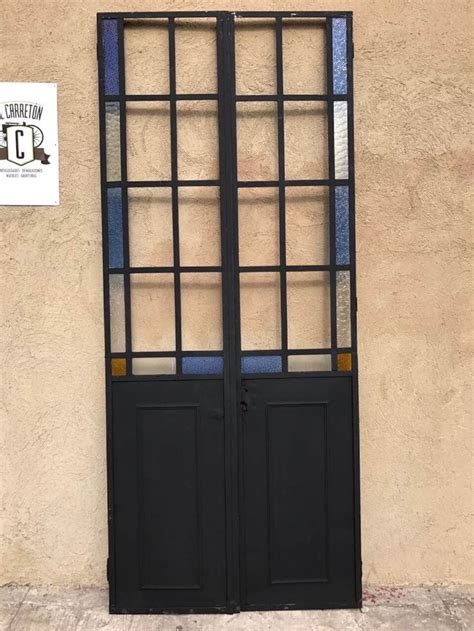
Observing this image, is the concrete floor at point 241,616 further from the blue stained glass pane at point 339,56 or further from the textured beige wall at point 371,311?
the blue stained glass pane at point 339,56

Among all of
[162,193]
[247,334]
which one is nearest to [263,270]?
[247,334]

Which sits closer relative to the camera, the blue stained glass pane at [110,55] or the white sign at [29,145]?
the blue stained glass pane at [110,55]

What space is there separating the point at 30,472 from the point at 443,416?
222cm

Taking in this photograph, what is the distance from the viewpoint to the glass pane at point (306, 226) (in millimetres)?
3541

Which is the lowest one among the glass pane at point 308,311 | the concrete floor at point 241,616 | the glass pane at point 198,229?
the concrete floor at point 241,616

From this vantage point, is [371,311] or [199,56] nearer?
[199,56]

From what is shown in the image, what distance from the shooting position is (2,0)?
3.53 metres

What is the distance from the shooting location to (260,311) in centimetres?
356

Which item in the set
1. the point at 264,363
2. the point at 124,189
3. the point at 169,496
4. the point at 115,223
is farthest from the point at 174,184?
the point at 169,496

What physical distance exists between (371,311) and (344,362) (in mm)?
327

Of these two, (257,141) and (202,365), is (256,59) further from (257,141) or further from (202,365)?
(202,365)

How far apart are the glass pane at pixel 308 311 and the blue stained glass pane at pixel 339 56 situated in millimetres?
963

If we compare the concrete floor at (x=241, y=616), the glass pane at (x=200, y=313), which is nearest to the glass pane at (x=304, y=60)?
the glass pane at (x=200, y=313)

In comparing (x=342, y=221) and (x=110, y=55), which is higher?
(x=110, y=55)
